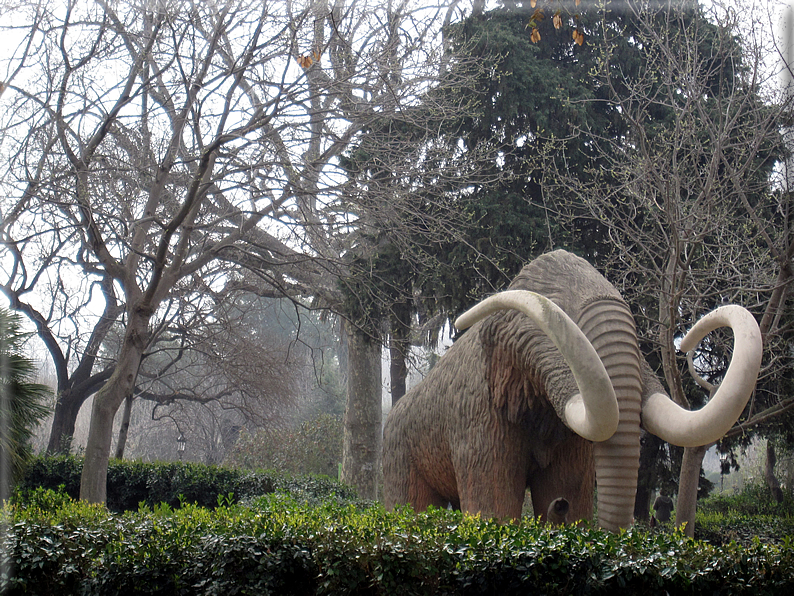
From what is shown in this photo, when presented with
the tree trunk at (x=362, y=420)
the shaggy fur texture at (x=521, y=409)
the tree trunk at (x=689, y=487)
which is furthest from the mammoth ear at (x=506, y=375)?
the tree trunk at (x=362, y=420)

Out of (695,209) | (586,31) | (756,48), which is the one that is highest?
(586,31)

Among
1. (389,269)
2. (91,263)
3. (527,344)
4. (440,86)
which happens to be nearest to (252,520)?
(527,344)

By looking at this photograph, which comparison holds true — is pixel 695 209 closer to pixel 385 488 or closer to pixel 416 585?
pixel 385 488

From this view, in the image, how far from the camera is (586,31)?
10273 millimetres

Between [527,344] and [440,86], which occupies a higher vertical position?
[440,86]

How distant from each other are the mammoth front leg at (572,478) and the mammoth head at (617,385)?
73cm

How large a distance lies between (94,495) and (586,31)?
9.30m

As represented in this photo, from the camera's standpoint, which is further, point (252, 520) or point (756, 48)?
point (756, 48)

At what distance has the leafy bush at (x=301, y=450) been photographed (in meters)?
18.7

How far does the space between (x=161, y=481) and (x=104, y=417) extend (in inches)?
106

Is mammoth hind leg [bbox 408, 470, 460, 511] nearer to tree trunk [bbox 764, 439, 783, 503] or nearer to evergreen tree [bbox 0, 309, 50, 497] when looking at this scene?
evergreen tree [bbox 0, 309, 50, 497]

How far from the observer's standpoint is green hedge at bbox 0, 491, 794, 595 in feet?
10.5

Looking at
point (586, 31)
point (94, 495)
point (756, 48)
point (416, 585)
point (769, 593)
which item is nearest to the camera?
point (769, 593)

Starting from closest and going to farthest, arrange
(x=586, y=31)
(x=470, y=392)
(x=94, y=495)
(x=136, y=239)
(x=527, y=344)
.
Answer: (x=527, y=344), (x=470, y=392), (x=94, y=495), (x=136, y=239), (x=586, y=31)
